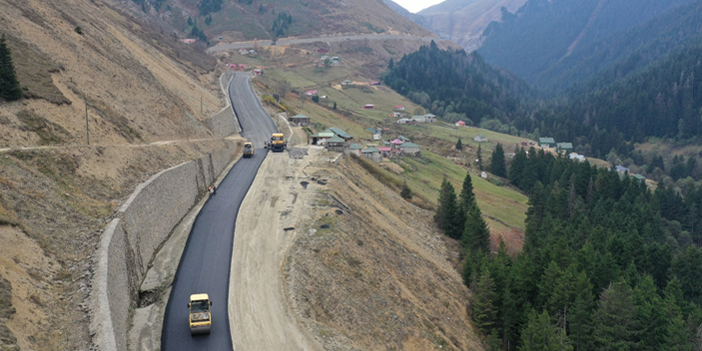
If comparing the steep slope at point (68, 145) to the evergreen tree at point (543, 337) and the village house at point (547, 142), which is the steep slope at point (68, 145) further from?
the village house at point (547, 142)

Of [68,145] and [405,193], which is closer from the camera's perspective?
[68,145]

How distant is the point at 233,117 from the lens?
80.4 meters

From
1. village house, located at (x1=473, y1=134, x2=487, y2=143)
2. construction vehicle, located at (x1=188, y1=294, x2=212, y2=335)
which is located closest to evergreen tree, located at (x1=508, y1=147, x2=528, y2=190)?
village house, located at (x1=473, y1=134, x2=487, y2=143)

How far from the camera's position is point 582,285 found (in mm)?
40500

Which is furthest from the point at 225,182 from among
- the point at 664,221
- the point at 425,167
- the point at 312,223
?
the point at 664,221

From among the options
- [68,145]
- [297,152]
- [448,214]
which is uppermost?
[68,145]

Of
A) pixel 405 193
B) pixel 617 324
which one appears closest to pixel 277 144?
pixel 405 193

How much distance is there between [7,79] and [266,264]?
20.1 meters

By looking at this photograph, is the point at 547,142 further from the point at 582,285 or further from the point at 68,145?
the point at 68,145

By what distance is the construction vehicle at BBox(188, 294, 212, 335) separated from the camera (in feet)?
83.1

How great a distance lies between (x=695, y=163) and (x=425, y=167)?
92.5m

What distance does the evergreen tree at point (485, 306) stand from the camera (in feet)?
132

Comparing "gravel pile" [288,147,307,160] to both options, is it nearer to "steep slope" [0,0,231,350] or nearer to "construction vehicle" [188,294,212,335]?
"steep slope" [0,0,231,350]

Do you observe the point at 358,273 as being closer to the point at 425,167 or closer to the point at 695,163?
the point at 425,167
